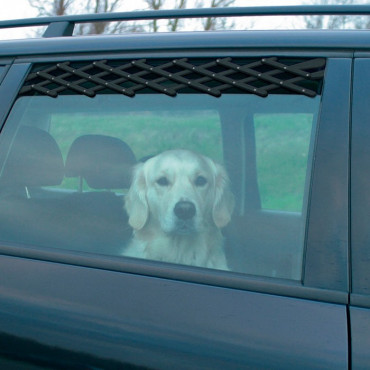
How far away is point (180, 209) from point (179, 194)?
0.14 m

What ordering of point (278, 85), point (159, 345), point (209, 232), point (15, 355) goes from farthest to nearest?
point (209, 232), point (278, 85), point (15, 355), point (159, 345)

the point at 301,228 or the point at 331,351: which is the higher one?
the point at 301,228

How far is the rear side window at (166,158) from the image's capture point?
1.59m

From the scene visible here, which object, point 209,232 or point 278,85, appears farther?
point 209,232

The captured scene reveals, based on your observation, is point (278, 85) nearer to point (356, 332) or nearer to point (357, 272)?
point (357, 272)

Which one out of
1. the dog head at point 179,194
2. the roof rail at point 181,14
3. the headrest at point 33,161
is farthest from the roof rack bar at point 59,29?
the dog head at point 179,194

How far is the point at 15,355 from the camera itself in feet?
4.86

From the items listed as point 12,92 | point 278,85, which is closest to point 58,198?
point 12,92

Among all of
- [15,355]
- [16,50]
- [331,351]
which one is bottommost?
[15,355]

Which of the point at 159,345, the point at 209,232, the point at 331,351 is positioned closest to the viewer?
the point at 331,351

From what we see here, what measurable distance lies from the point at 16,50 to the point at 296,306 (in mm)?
1287

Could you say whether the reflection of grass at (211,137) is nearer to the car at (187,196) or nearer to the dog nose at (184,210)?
the car at (187,196)

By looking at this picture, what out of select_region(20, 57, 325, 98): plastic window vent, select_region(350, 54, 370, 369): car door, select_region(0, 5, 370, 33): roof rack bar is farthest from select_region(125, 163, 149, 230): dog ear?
select_region(350, 54, 370, 369): car door

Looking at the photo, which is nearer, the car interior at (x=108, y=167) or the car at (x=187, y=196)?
the car at (x=187, y=196)
